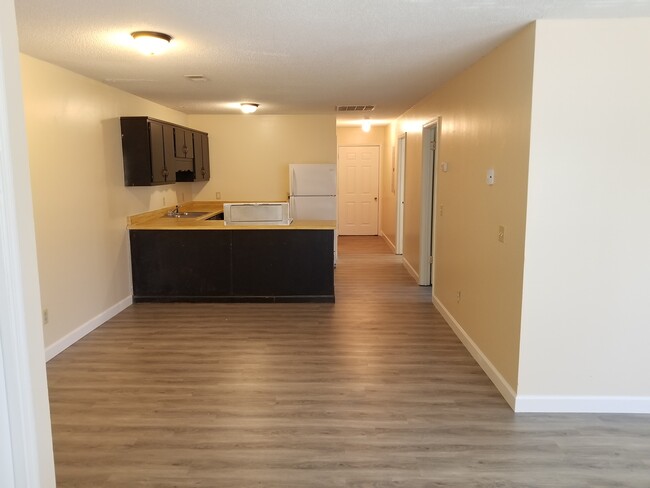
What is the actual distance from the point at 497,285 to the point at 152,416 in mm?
2377

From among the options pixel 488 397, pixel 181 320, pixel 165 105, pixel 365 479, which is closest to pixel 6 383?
pixel 365 479

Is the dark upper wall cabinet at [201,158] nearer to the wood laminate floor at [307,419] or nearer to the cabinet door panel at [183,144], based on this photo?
the cabinet door panel at [183,144]

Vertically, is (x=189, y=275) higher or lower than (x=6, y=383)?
lower

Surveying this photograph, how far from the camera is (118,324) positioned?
4703 mm

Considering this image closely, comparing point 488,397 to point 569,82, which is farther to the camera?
point 488,397

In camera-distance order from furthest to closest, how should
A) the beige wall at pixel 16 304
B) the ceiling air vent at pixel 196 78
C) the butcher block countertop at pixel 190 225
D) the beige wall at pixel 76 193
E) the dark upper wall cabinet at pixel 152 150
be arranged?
the butcher block countertop at pixel 190 225 < the dark upper wall cabinet at pixel 152 150 < the ceiling air vent at pixel 196 78 < the beige wall at pixel 76 193 < the beige wall at pixel 16 304

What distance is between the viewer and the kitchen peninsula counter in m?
5.37

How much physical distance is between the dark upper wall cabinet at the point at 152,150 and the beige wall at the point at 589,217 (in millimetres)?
3785

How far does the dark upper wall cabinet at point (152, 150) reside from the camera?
16.3ft

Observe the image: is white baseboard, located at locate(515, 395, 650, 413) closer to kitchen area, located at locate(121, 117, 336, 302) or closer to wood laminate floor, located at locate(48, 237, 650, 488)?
wood laminate floor, located at locate(48, 237, 650, 488)

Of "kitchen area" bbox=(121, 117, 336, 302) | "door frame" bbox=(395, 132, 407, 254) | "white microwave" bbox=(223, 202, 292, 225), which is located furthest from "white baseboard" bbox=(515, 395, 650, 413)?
"door frame" bbox=(395, 132, 407, 254)

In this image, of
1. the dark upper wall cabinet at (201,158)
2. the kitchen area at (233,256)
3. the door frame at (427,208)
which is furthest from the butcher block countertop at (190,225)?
the door frame at (427,208)

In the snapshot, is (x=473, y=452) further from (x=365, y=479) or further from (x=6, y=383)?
(x=6, y=383)

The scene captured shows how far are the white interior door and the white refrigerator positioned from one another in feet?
10.3
